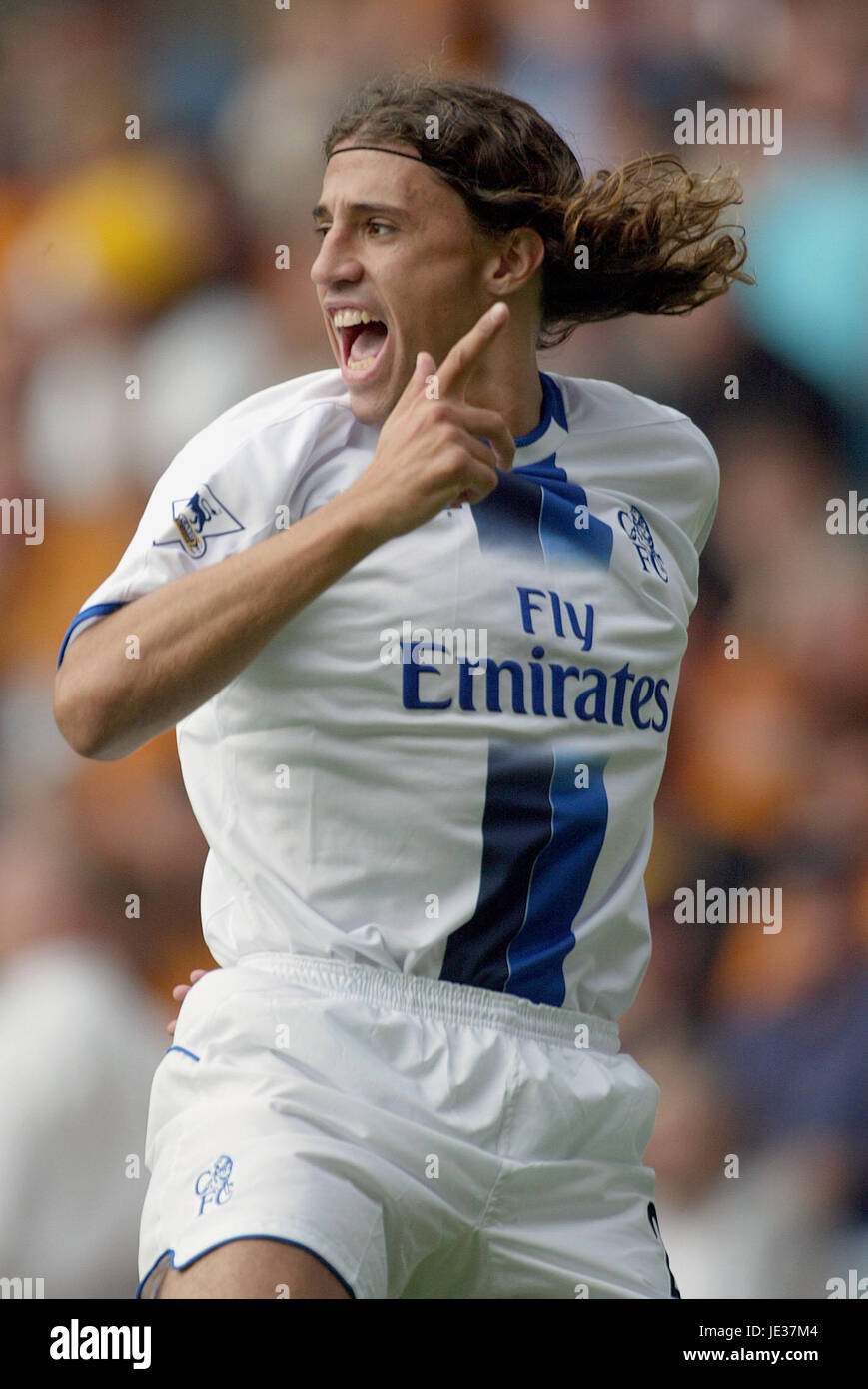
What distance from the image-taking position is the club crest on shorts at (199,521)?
62.2 inches

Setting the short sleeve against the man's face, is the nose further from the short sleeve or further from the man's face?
the short sleeve

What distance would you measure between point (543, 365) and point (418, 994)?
1641 millimetres

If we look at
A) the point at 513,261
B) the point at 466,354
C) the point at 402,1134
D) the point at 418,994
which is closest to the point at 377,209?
the point at 513,261

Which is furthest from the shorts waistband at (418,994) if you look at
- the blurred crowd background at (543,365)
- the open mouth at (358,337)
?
the blurred crowd background at (543,365)

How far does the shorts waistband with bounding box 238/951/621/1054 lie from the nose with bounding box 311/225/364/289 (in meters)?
0.75

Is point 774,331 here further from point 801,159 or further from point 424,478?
point 424,478

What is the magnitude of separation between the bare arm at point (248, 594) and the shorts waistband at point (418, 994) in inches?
11.4

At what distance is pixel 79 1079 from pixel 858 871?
136 cm

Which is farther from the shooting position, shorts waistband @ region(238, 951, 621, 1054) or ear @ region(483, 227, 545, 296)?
ear @ region(483, 227, 545, 296)

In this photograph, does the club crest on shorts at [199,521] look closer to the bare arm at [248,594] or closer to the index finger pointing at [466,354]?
the bare arm at [248,594]

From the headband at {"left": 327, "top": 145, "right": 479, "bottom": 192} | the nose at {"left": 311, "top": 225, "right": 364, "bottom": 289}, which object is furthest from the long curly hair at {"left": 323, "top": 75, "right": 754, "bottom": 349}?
the nose at {"left": 311, "top": 225, "right": 364, "bottom": 289}

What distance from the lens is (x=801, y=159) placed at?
116 inches

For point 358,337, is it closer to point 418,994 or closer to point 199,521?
point 199,521

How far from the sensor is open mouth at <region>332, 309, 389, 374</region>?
176 centimetres
